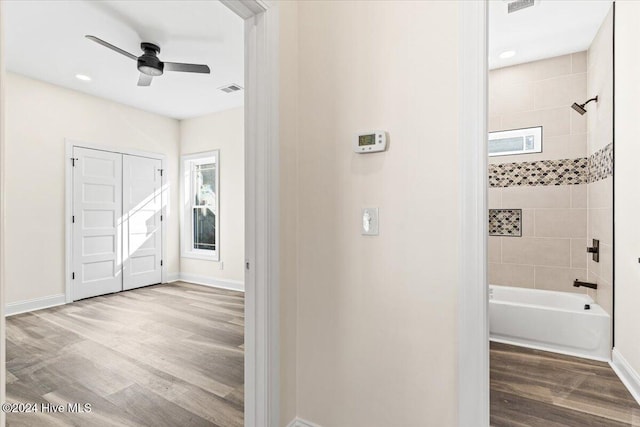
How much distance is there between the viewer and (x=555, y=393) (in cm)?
212

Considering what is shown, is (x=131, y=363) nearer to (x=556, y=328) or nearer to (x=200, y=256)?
(x=200, y=256)

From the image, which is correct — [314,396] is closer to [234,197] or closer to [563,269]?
[563,269]

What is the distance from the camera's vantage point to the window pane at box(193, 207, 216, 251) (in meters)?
5.50

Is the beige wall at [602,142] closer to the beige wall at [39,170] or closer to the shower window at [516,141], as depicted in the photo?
the shower window at [516,141]

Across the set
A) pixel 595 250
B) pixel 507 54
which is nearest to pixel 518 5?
pixel 507 54

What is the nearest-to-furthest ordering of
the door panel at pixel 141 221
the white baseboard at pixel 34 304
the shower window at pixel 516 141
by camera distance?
1. the shower window at pixel 516 141
2. the white baseboard at pixel 34 304
3. the door panel at pixel 141 221

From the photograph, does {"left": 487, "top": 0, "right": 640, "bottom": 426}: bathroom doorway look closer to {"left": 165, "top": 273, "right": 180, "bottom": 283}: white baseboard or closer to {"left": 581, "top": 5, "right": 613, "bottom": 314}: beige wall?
{"left": 581, "top": 5, "right": 613, "bottom": 314}: beige wall

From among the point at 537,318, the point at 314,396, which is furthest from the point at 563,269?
Result: the point at 314,396

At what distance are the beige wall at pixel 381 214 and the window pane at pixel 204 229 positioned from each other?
415 cm

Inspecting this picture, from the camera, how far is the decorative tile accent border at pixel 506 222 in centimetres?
361

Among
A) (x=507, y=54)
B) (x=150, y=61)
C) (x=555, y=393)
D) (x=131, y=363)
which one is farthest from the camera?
(x=507, y=54)

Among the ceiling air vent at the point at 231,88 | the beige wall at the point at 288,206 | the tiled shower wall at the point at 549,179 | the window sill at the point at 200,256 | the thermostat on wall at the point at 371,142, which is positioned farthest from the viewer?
the window sill at the point at 200,256

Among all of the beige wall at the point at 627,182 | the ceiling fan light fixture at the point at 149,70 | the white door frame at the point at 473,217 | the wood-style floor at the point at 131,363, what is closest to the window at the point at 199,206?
the wood-style floor at the point at 131,363

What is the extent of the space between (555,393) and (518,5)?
284 centimetres
